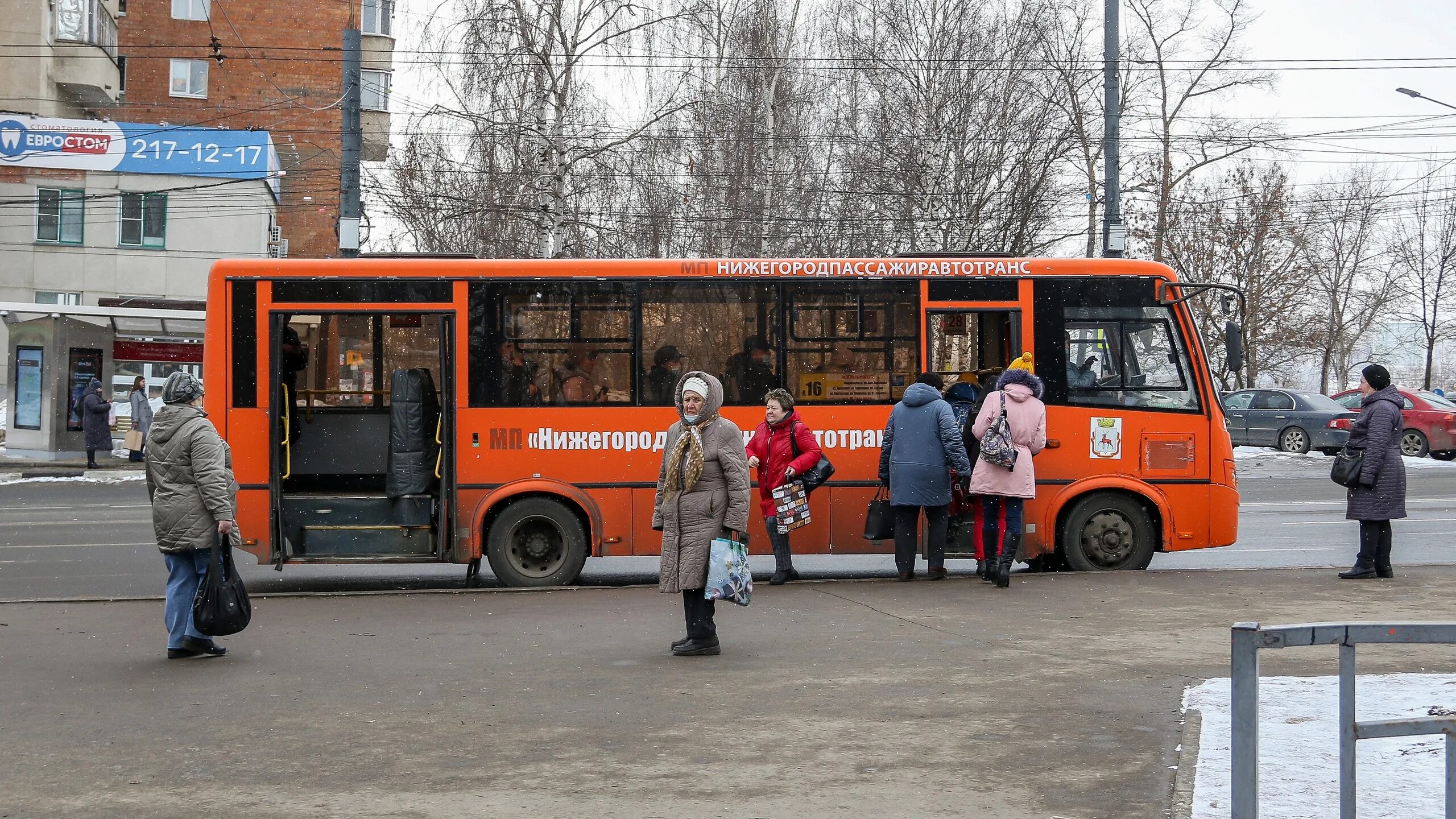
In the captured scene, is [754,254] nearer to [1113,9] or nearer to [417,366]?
[1113,9]

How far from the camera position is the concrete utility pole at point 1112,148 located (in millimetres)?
21578

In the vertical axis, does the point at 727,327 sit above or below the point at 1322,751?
above

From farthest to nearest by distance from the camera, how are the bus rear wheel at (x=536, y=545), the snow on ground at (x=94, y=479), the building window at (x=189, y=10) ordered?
1. the building window at (x=189, y=10)
2. the snow on ground at (x=94, y=479)
3. the bus rear wheel at (x=536, y=545)

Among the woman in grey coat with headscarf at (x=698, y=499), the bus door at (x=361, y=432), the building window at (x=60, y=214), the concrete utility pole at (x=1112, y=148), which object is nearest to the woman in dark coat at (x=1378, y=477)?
the woman in grey coat with headscarf at (x=698, y=499)

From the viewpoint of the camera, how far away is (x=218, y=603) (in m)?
8.12

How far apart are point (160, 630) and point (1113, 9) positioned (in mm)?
17898

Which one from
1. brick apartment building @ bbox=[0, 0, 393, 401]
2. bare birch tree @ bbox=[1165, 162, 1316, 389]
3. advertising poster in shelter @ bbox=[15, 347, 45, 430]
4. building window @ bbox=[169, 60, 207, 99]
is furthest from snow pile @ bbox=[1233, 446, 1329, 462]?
building window @ bbox=[169, 60, 207, 99]

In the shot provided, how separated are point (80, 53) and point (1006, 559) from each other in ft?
127

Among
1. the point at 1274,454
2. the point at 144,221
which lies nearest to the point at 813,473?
the point at 1274,454

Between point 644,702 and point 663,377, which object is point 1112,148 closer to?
point 663,377

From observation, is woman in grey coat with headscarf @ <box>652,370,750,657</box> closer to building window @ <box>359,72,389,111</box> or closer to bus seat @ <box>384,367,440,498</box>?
bus seat @ <box>384,367,440,498</box>

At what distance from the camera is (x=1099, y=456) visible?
38.7 feet

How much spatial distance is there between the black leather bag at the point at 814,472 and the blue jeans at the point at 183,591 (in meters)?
4.55

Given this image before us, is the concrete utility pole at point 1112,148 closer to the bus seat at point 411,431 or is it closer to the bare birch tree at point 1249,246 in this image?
the bus seat at point 411,431
